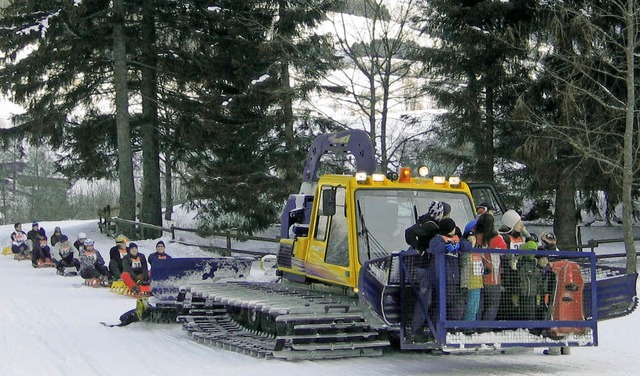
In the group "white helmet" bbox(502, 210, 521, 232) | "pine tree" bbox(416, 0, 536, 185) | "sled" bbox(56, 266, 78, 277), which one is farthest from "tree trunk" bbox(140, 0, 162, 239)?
"white helmet" bbox(502, 210, 521, 232)

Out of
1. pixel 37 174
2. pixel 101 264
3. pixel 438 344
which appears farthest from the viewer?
pixel 37 174

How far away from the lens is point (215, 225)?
32.5 meters

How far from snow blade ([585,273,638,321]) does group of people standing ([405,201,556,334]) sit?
1062mm

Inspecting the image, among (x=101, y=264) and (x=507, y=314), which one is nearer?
(x=507, y=314)

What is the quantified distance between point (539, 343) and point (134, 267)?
10.8 meters

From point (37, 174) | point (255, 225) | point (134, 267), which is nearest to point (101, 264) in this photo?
point (134, 267)

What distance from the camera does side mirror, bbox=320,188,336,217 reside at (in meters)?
11.3

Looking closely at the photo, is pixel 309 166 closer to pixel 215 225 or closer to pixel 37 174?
pixel 215 225

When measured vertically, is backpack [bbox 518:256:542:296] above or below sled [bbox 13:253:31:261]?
above

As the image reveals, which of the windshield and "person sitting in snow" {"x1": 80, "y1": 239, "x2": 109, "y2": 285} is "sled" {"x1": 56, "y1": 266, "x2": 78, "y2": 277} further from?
the windshield

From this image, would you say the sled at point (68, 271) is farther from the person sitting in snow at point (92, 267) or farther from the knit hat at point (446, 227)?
the knit hat at point (446, 227)

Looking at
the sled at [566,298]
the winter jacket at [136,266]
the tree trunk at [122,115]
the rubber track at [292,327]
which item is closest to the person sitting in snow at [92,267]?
the winter jacket at [136,266]

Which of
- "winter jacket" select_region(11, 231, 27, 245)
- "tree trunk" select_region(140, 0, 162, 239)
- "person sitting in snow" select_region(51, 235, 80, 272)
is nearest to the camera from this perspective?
"person sitting in snow" select_region(51, 235, 80, 272)

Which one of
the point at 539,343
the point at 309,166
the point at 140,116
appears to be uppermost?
the point at 140,116
